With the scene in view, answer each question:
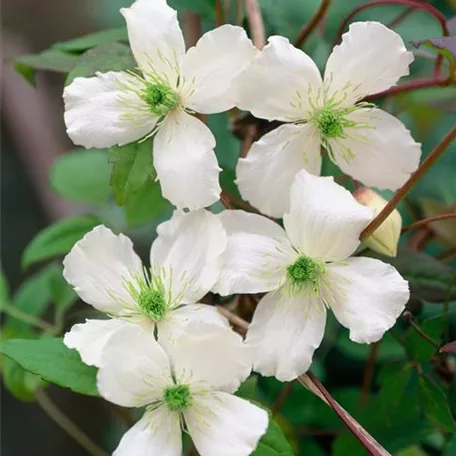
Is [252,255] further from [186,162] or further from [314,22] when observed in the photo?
[314,22]

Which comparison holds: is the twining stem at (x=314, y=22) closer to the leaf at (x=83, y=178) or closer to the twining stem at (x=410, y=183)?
the twining stem at (x=410, y=183)

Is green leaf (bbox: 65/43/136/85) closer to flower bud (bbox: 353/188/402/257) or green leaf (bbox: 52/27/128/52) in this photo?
green leaf (bbox: 52/27/128/52)

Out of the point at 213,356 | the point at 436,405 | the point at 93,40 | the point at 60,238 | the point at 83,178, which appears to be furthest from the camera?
the point at 83,178

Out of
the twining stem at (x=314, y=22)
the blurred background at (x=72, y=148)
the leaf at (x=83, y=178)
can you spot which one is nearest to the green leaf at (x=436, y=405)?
the blurred background at (x=72, y=148)

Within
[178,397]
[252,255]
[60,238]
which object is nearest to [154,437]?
[178,397]

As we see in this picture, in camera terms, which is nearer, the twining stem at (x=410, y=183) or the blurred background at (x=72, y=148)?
the twining stem at (x=410, y=183)

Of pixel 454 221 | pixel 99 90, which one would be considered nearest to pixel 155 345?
pixel 99 90
